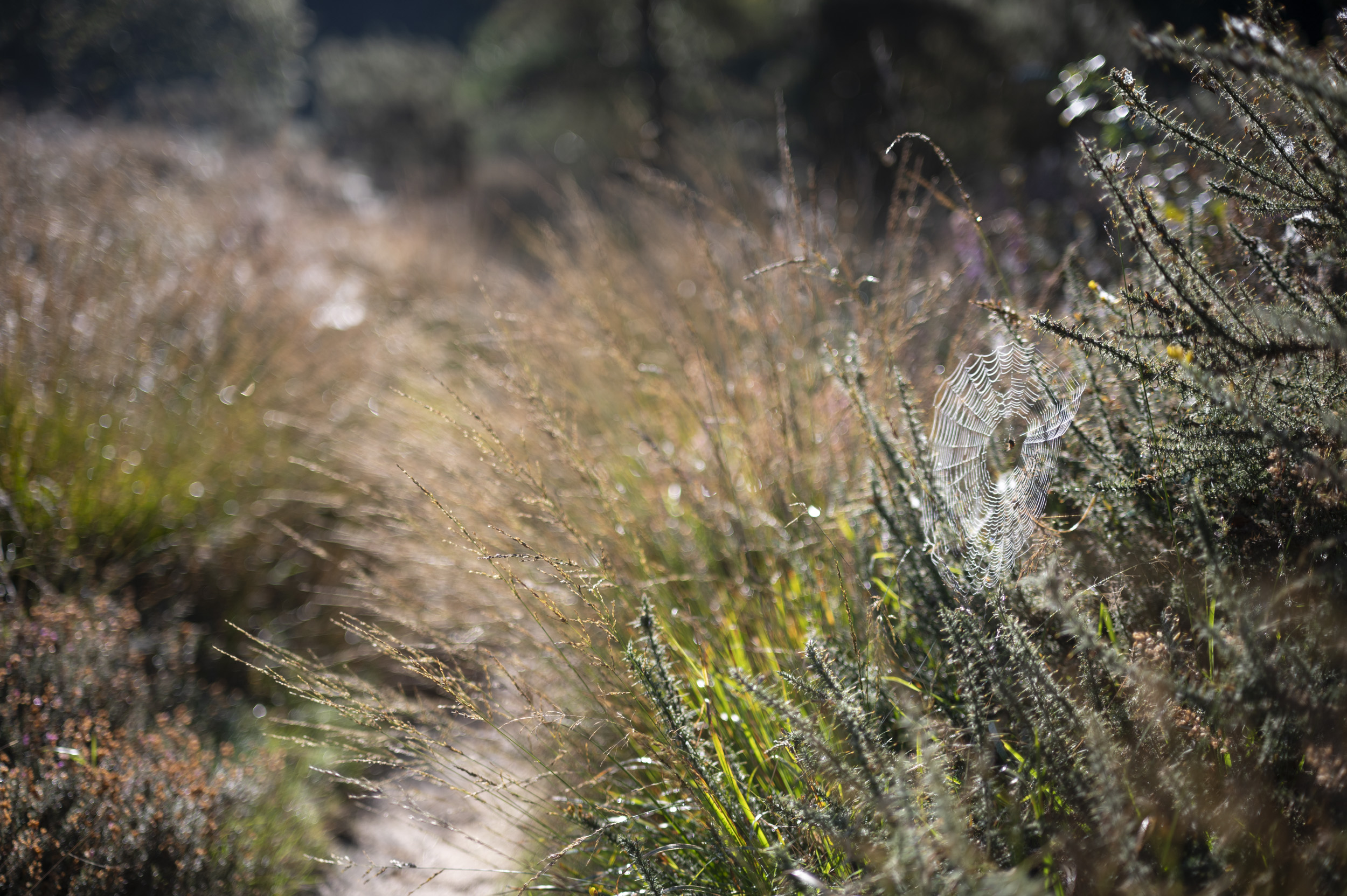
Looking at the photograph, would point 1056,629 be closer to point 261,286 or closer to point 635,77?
point 261,286

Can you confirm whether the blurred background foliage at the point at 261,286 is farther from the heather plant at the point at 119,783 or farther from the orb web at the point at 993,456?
the orb web at the point at 993,456

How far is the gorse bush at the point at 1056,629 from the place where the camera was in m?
0.98

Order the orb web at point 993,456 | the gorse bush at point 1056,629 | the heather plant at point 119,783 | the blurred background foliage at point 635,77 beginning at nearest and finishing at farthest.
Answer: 1. the gorse bush at point 1056,629
2. the orb web at point 993,456
3. the heather plant at point 119,783
4. the blurred background foliage at point 635,77

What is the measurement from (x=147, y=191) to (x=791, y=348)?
3724 millimetres

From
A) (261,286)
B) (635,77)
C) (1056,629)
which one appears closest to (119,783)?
(1056,629)

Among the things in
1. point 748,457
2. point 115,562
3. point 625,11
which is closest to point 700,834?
point 748,457

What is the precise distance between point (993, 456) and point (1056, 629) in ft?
1.32

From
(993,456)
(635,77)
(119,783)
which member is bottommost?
(119,783)

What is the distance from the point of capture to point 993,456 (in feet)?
5.28

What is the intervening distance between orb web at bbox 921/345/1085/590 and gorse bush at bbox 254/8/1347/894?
0.11 ft

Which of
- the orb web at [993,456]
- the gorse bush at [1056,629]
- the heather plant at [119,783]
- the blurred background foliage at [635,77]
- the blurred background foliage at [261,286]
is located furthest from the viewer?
the blurred background foliage at [635,77]

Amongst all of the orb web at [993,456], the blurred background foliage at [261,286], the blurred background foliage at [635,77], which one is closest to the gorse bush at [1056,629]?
the orb web at [993,456]

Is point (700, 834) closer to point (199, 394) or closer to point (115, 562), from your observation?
point (115, 562)

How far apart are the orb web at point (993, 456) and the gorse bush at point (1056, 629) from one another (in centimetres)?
3
